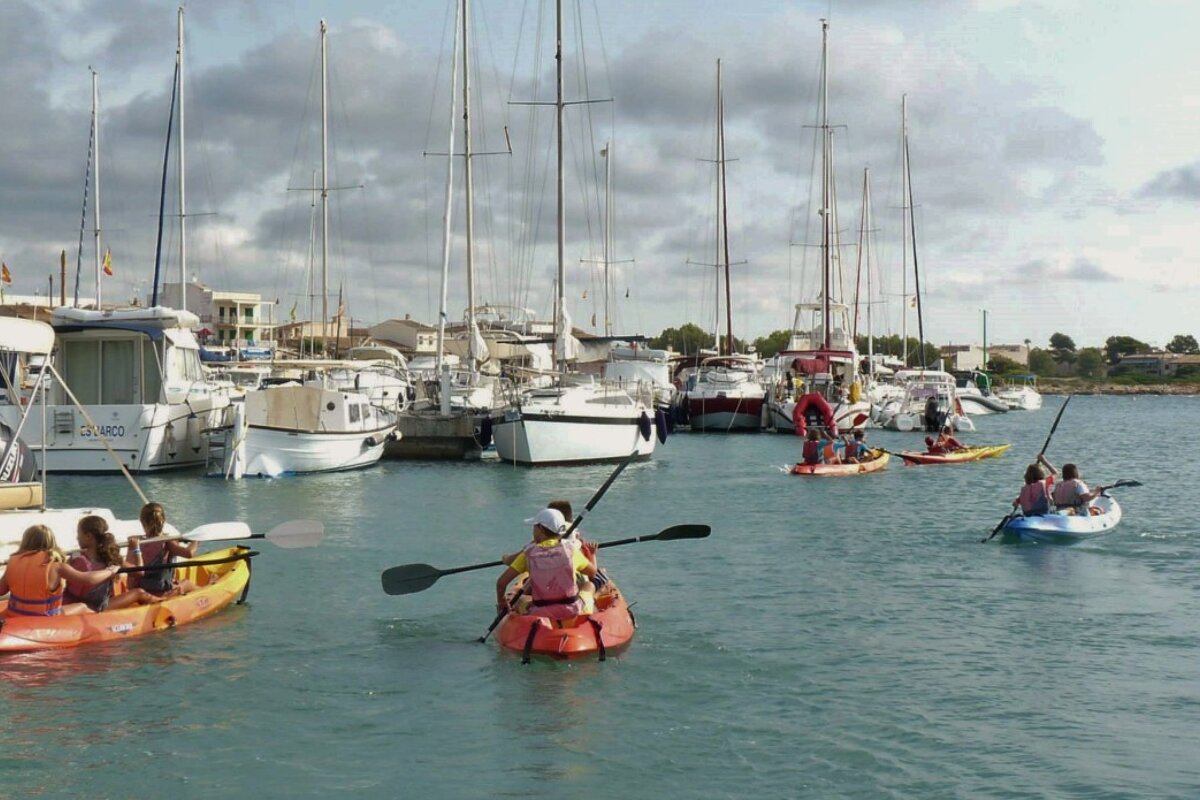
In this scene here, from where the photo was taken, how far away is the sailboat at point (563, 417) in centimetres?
3856

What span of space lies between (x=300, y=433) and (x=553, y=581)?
75.2ft

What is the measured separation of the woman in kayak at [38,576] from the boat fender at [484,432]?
26.6 metres

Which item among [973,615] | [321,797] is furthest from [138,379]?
[321,797]

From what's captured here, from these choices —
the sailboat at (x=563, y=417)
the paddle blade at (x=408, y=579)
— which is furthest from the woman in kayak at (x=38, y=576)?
the sailboat at (x=563, y=417)

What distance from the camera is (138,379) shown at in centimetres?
3506

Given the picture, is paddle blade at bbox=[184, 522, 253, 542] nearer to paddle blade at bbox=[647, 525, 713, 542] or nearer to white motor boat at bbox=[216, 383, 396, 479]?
paddle blade at bbox=[647, 525, 713, 542]

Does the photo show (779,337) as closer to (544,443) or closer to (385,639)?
(544,443)

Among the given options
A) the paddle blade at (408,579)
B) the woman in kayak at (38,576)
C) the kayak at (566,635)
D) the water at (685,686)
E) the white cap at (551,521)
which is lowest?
the water at (685,686)

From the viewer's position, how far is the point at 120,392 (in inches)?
1380

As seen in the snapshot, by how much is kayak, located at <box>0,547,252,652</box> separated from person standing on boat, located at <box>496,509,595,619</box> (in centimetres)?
422

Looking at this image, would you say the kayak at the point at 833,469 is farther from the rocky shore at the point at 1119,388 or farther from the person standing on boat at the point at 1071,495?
the rocky shore at the point at 1119,388

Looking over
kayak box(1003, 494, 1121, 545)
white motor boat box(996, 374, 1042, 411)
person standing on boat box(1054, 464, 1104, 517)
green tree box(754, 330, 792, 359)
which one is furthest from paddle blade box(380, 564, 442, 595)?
green tree box(754, 330, 792, 359)

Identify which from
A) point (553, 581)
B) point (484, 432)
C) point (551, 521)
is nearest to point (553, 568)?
point (553, 581)

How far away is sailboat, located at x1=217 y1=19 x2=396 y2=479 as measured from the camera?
35.0 metres
